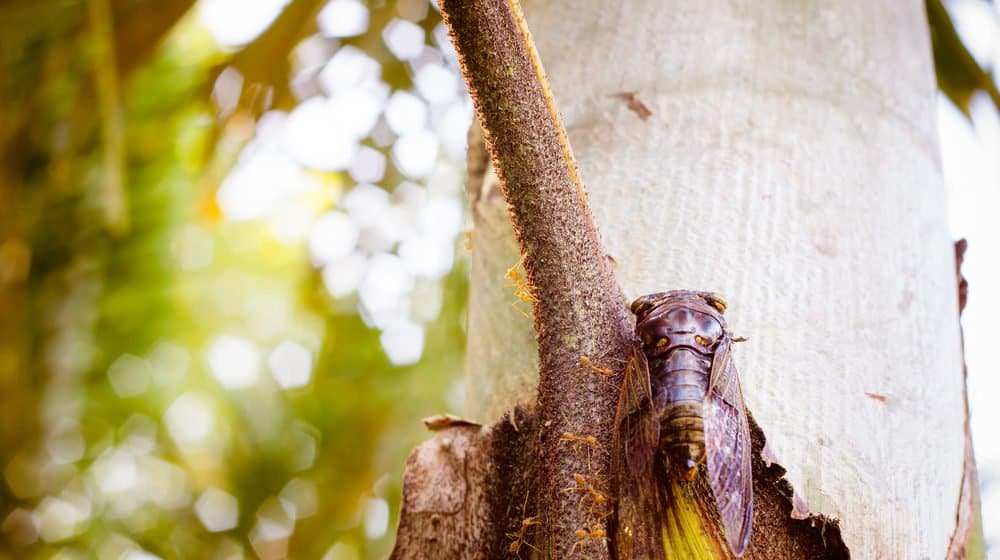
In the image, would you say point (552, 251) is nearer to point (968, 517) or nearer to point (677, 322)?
point (677, 322)

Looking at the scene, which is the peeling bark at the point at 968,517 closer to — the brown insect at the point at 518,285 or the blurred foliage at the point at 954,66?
the brown insect at the point at 518,285

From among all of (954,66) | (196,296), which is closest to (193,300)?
(196,296)

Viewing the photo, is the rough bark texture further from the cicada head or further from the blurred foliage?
the blurred foliage

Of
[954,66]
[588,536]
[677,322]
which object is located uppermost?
[954,66]

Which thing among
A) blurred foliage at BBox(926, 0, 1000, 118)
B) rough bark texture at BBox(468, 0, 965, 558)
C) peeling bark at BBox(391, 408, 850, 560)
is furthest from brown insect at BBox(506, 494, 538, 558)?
blurred foliage at BBox(926, 0, 1000, 118)

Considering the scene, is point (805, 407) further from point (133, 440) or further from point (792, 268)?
point (133, 440)


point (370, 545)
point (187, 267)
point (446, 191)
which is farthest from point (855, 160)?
point (187, 267)
